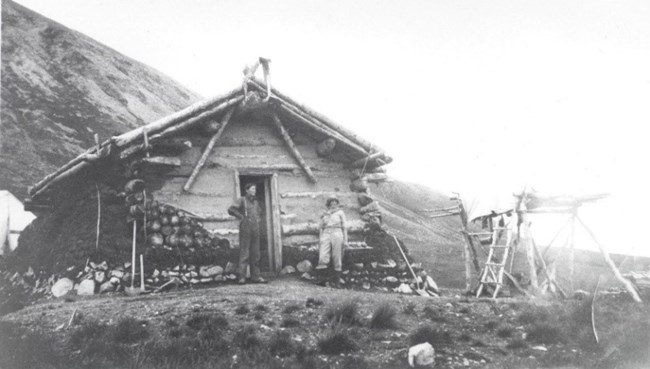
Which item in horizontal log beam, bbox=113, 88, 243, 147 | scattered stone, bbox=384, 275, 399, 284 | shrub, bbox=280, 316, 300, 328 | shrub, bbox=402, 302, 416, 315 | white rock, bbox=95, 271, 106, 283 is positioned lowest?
scattered stone, bbox=384, 275, 399, 284

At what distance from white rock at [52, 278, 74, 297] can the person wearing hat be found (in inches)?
156

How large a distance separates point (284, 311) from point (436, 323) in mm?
1734

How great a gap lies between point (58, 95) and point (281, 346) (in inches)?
1142

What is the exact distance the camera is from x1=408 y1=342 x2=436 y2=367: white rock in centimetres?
446

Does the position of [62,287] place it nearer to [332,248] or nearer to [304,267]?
[304,267]

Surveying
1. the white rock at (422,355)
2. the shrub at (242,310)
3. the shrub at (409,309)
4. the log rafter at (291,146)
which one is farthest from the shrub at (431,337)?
the log rafter at (291,146)

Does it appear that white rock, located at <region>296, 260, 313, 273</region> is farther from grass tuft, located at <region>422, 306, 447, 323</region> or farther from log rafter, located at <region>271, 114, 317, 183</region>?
grass tuft, located at <region>422, 306, 447, 323</region>

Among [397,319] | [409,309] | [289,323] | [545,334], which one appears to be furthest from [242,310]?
[545,334]

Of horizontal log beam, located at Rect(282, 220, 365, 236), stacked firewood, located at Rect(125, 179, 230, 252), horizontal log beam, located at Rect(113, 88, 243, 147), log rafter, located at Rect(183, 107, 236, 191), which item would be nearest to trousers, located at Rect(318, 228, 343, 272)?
horizontal log beam, located at Rect(282, 220, 365, 236)

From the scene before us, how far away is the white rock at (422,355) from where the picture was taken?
4.46 meters

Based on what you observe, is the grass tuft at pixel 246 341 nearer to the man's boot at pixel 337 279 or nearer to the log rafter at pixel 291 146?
the man's boot at pixel 337 279

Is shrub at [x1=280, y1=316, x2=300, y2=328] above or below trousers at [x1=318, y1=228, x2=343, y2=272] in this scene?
below

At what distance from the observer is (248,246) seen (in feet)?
27.7

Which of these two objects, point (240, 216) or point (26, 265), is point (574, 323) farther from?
point (26, 265)
